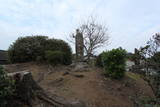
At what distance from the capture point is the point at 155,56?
5047mm

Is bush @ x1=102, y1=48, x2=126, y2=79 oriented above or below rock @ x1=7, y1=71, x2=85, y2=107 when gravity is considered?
above

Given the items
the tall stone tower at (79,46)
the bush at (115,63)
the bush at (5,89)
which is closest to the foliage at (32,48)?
the bush at (115,63)

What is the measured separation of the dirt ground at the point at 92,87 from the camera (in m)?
5.22

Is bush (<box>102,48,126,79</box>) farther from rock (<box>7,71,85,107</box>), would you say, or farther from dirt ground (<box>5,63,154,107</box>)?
rock (<box>7,71,85,107</box>)

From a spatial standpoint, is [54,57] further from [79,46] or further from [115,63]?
[79,46]

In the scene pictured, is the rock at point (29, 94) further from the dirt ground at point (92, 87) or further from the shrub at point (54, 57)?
the shrub at point (54, 57)

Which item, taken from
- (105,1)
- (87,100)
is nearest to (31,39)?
(105,1)

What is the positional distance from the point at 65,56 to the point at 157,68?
5355 mm

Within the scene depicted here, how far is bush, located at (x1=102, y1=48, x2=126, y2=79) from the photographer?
6.81m

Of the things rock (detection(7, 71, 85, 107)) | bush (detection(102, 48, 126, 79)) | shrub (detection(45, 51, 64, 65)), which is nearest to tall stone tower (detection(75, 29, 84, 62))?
shrub (detection(45, 51, 64, 65))

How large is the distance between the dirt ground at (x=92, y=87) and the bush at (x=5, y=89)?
192 centimetres

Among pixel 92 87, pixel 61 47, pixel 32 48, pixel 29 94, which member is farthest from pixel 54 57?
pixel 29 94

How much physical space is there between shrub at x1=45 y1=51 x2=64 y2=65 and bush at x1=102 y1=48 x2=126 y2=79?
2.75 metres

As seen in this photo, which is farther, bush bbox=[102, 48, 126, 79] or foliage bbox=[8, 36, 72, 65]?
foliage bbox=[8, 36, 72, 65]
